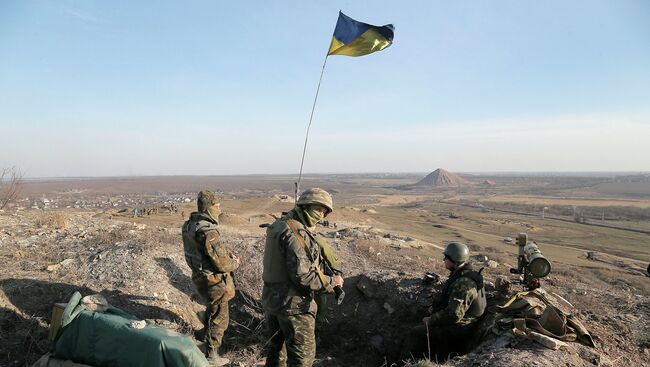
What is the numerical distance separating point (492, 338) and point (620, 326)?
2.04 metres

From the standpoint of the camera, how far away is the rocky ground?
13.8ft

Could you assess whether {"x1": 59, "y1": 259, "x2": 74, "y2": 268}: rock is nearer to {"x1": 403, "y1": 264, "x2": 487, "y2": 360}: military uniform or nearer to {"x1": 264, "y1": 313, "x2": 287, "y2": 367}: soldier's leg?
{"x1": 264, "y1": 313, "x2": 287, "y2": 367}: soldier's leg

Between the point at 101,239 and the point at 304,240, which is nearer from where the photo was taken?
the point at 304,240

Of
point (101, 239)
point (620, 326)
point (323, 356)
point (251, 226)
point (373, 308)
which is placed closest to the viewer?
point (620, 326)

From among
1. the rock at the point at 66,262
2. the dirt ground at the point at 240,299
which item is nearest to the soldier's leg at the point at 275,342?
the dirt ground at the point at 240,299

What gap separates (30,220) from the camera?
9852 mm

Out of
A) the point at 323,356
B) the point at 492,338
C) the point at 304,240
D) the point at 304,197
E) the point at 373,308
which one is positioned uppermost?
the point at 304,197

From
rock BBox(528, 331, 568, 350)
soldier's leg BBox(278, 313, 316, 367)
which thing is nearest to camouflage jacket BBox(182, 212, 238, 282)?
soldier's leg BBox(278, 313, 316, 367)

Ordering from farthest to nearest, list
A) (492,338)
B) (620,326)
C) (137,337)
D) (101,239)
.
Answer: (101,239), (620,326), (492,338), (137,337)

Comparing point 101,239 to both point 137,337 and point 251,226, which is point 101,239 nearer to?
point 137,337

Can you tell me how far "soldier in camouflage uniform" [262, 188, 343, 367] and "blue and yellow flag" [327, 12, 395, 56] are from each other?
4183 millimetres

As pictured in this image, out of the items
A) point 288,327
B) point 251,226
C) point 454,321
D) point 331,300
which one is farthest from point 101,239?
point 251,226

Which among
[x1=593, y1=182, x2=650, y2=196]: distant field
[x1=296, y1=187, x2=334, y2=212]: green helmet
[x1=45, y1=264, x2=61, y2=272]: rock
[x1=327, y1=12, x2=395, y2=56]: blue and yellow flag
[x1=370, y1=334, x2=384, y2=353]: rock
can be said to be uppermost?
[x1=327, y1=12, x2=395, y2=56]: blue and yellow flag

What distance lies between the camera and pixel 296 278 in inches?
137
